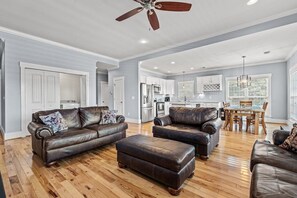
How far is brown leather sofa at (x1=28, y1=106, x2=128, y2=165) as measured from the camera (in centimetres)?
244

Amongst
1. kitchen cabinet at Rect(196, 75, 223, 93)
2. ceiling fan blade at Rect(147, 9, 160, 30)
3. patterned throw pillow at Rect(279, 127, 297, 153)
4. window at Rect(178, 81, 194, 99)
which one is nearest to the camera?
patterned throw pillow at Rect(279, 127, 297, 153)

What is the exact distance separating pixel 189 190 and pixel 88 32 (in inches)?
168

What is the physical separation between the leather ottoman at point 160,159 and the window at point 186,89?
729 cm

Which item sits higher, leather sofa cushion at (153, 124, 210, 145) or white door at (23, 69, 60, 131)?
white door at (23, 69, 60, 131)

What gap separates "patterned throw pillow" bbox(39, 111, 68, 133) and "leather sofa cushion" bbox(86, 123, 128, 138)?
0.54 m

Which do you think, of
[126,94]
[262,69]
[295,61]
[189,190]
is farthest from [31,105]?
[262,69]

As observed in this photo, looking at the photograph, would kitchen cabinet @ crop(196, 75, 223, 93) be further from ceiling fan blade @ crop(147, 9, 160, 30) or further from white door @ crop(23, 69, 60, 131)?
white door @ crop(23, 69, 60, 131)

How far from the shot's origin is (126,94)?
6789 millimetres

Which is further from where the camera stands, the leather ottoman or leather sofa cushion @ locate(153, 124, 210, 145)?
leather sofa cushion @ locate(153, 124, 210, 145)

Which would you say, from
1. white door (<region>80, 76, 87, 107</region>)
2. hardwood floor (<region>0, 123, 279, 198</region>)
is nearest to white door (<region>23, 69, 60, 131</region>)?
white door (<region>80, 76, 87, 107</region>)

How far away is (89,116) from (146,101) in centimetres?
347

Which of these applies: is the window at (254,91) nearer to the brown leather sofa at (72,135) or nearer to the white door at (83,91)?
the brown leather sofa at (72,135)

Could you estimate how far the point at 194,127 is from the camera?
3.32 meters

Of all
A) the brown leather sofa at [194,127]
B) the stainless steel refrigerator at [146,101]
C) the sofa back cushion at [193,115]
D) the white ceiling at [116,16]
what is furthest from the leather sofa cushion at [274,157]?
the stainless steel refrigerator at [146,101]
